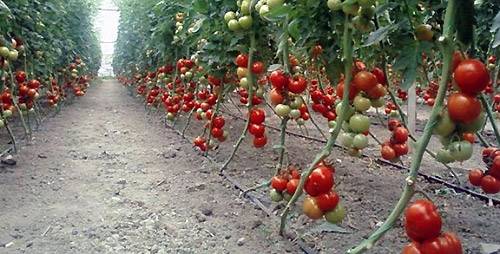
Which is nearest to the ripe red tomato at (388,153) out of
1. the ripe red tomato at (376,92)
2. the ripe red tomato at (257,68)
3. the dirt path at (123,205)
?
the ripe red tomato at (376,92)

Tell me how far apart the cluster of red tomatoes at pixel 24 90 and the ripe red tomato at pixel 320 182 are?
328 centimetres

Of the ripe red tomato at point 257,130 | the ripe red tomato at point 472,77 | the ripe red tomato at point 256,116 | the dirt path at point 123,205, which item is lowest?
the dirt path at point 123,205

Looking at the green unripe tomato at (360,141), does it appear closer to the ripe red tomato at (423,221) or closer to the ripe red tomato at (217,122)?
the ripe red tomato at (423,221)

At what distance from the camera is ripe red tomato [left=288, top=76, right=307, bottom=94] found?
197cm

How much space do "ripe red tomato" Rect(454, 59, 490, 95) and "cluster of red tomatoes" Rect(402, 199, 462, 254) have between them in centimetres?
23

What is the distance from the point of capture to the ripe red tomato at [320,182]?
143cm

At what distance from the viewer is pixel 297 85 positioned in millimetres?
1970

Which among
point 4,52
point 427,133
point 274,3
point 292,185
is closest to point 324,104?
point 292,185

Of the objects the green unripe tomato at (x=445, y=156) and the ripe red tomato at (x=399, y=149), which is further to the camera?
the ripe red tomato at (x=399, y=149)

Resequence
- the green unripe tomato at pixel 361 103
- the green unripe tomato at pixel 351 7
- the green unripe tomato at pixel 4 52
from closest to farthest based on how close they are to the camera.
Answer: the green unripe tomato at pixel 351 7 → the green unripe tomato at pixel 361 103 → the green unripe tomato at pixel 4 52

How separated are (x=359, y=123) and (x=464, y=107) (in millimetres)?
577

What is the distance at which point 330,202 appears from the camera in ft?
4.76

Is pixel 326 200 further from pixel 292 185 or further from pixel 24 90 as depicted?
pixel 24 90

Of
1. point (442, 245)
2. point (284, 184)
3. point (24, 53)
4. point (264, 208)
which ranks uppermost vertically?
point (442, 245)
